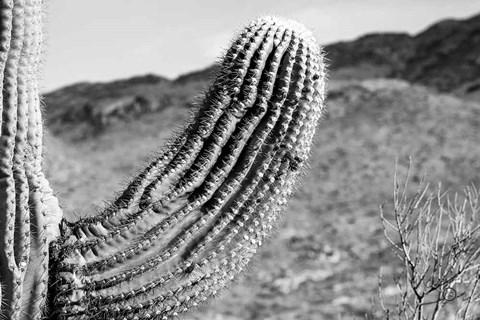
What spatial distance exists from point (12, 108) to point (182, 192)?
962 mm

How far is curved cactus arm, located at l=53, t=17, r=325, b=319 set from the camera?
157 inches

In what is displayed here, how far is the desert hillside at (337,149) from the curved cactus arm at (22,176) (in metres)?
0.50

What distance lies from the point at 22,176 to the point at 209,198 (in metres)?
0.94

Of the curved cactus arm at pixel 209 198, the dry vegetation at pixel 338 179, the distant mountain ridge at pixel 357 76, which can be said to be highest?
the curved cactus arm at pixel 209 198

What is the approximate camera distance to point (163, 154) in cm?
443

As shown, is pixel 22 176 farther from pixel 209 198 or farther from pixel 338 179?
pixel 338 179

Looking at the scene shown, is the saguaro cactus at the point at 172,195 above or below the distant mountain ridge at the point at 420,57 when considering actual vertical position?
above

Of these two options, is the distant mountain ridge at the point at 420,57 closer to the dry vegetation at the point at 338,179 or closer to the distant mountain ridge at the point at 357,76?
the distant mountain ridge at the point at 357,76

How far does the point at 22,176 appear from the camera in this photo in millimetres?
3807

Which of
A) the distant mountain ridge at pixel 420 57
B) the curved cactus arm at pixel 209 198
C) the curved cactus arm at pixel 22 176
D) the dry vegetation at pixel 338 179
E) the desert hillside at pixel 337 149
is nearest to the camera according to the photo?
the curved cactus arm at pixel 22 176

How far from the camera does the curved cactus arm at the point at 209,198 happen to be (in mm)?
4000

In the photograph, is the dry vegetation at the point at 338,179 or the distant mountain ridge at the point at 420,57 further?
the distant mountain ridge at the point at 420,57

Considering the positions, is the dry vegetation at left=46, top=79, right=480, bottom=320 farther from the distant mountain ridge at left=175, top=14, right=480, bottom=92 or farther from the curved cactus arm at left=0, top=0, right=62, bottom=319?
the curved cactus arm at left=0, top=0, right=62, bottom=319

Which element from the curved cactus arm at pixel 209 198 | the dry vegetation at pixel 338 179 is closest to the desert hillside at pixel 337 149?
the dry vegetation at pixel 338 179
